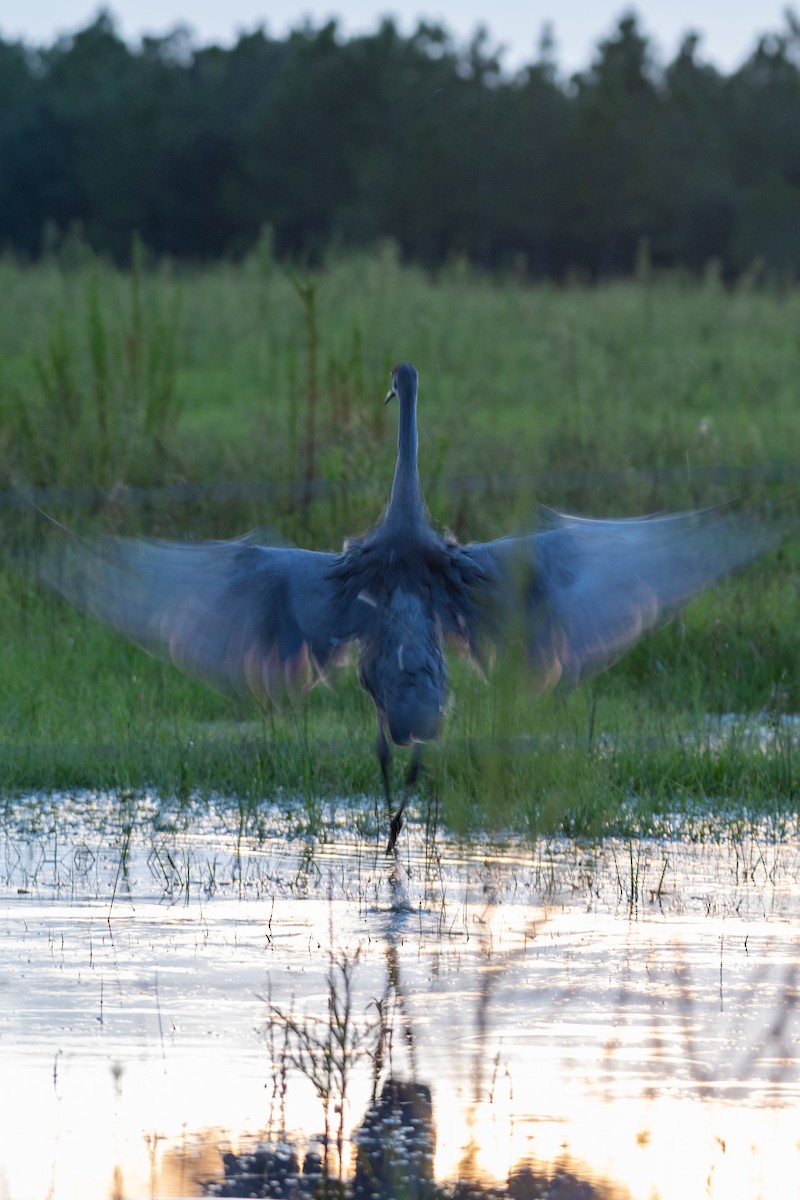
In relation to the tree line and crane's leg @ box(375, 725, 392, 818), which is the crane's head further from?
the tree line

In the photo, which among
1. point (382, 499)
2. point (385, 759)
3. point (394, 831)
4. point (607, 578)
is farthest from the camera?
point (382, 499)

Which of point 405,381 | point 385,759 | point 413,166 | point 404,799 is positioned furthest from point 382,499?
point 413,166

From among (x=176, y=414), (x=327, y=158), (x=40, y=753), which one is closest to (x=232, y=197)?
(x=327, y=158)

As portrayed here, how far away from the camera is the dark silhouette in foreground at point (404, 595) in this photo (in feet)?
18.8

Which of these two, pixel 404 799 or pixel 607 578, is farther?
pixel 404 799

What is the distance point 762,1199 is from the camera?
134 inches

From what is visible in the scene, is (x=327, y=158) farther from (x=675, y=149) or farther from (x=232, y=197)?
(x=675, y=149)

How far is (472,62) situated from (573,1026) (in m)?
58.4

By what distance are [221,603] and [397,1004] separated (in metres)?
1.78

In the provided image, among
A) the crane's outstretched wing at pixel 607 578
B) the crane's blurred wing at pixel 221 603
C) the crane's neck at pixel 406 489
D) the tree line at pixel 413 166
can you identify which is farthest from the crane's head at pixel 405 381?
the tree line at pixel 413 166

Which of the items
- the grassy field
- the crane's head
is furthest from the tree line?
the crane's head

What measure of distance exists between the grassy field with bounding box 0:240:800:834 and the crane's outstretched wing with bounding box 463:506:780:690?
0.87 feet

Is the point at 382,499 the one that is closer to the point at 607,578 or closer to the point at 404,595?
the point at 404,595

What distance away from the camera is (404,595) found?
590 centimetres
